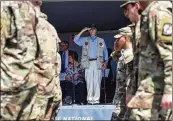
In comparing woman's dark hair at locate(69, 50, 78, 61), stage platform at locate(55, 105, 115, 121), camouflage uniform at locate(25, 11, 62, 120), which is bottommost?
stage platform at locate(55, 105, 115, 121)

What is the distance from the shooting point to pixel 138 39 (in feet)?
12.8

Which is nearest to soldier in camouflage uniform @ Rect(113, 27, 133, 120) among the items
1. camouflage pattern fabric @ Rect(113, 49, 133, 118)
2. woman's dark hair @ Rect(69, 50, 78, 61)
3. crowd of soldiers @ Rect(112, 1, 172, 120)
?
camouflage pattern fabric @ Rect(113, 49, 133, 118)

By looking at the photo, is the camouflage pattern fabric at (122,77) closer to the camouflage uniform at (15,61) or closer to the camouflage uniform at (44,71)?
the camouflage uniform at (44,71)

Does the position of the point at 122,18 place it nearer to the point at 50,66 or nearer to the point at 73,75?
the point at 73,75

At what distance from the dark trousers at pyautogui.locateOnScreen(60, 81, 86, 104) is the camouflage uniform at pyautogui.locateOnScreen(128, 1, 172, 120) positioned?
277 inches

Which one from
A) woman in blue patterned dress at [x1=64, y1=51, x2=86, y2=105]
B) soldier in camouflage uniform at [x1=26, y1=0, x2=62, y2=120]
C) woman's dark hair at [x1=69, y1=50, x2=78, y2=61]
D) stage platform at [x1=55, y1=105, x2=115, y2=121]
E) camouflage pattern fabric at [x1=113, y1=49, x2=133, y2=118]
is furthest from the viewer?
woman's dark hair at [x1=69, y1=50, x2=78, y2=61]

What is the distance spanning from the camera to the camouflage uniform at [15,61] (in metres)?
3.45

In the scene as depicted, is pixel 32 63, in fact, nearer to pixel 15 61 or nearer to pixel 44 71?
pixel 15 61

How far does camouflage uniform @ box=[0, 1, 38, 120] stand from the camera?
3.45 meters

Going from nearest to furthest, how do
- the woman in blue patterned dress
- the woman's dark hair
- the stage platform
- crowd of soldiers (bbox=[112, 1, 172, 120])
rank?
crowd of soldiers (bbox=[112, 1, 172, 120]) → the stage platform → the woman in blue patterned dress → the woman's dark hair

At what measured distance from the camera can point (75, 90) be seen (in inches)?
421

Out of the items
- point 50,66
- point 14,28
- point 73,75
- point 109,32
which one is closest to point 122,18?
point 109,32

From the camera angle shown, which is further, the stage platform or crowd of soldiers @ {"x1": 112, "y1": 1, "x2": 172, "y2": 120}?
the stage platform

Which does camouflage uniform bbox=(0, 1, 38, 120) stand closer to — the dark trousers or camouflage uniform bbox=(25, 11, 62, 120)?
camouflage uniform bbox=(25, 11, 62, 120)
